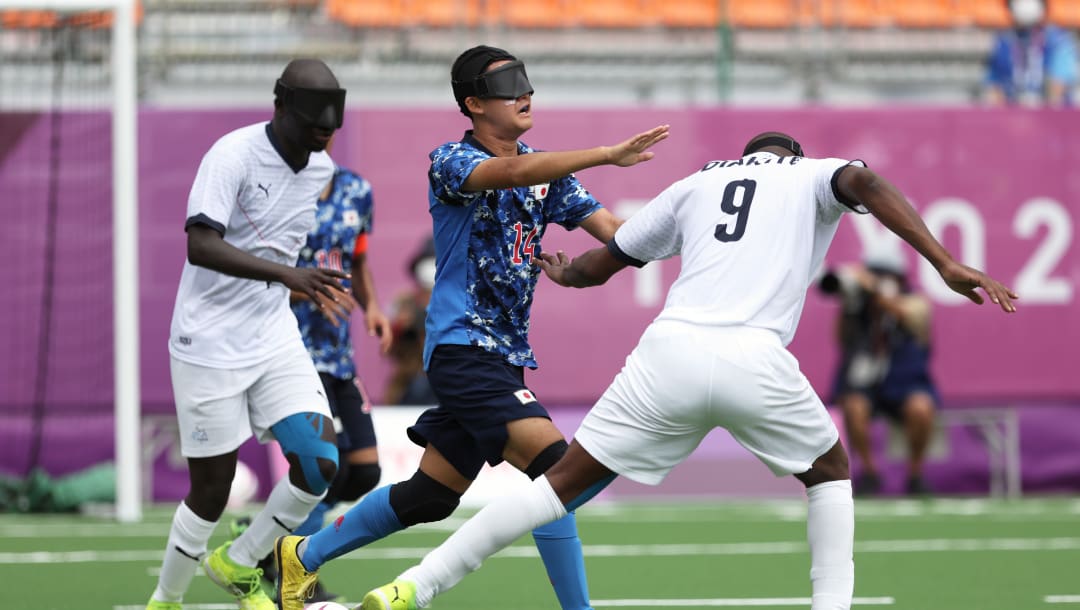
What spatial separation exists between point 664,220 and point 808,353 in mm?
8441

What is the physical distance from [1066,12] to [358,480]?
443 inches

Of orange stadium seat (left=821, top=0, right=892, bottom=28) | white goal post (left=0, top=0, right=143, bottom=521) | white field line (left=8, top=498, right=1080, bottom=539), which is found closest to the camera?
white field line (left=8, top=498, right=1080, bottom=539)

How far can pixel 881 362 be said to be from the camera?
13406 mm

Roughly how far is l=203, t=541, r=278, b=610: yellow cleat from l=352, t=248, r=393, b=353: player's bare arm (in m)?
1.30

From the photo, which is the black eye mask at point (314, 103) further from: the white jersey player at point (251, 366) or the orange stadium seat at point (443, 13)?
the orange stadium seat at point (443, 13)

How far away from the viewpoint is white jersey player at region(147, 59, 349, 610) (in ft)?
21.9

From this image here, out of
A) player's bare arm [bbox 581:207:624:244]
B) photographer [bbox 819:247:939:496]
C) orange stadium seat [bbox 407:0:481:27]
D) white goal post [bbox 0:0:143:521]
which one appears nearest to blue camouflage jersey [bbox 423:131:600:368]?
player's bare arm [bbox 581:207:624:244]

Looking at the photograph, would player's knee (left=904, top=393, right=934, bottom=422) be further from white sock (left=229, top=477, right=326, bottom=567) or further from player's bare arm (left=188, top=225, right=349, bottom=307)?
player's bare arm (left=188, top=225, right=349, bottom=307)

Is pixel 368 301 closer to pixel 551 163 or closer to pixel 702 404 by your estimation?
pixel 551 163

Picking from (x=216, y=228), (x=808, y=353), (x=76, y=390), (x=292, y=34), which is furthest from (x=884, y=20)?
(x=216, y=228)

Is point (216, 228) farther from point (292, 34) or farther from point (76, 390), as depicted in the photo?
point (292, 34)

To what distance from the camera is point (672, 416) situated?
5188 mm

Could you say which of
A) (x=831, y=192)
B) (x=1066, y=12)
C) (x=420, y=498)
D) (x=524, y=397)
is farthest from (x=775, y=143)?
(x=1066, y=12)

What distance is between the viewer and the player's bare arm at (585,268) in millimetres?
5691
